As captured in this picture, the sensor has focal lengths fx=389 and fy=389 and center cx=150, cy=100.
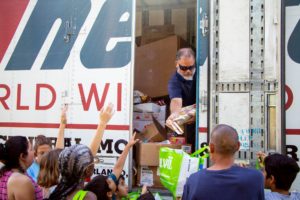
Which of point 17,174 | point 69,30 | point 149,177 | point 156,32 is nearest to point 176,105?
point 149,177

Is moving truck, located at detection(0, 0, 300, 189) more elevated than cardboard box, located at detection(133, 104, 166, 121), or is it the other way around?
moving truck, located at detection(0, 0, 300, 189)

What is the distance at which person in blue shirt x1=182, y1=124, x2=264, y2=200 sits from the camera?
1.91m

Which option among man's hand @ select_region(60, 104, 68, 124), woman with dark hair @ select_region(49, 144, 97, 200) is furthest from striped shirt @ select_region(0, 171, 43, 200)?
man's hand @ select_region(60, 104, 68, 124)

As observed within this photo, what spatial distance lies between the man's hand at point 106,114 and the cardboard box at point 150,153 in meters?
0.45

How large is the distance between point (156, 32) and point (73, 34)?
161 centimetres

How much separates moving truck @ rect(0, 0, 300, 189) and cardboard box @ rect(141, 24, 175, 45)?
9 cm

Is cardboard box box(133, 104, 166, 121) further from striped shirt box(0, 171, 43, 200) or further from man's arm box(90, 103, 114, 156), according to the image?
striped shirt box(0, 171, 43, 200)

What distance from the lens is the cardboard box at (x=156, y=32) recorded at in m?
5.18

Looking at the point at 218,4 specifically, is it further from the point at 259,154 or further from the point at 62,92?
the point at 62,92

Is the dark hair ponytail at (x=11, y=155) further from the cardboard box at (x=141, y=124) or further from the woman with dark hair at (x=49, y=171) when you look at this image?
the cardboard box at (x=141, y=124)

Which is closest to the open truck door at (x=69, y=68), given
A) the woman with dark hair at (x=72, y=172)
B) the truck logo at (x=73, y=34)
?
the truck logo at (x=73, y=34)

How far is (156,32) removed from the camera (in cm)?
528

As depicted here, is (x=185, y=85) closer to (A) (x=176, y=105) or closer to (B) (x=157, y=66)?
(A) (x=176, y=105)

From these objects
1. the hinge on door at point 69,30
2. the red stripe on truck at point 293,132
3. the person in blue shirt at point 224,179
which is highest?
the hinge on door at point 69,30
